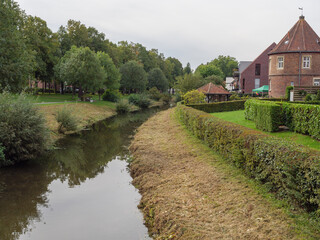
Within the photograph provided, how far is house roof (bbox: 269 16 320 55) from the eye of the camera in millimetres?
34844

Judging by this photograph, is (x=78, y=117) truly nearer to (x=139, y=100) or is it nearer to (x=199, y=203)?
(x=199, y=203)

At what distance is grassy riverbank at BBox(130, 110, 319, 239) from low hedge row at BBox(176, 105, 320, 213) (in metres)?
0.36

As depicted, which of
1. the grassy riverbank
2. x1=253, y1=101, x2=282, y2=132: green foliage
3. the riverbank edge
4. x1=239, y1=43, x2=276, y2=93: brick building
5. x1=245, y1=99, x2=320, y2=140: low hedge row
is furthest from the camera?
x1=239, y1=43, x2=276, y2=93: brick building

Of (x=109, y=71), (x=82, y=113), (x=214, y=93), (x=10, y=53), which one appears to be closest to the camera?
(x=10, y=53)

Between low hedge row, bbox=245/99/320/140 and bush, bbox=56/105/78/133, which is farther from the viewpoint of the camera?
bush, bbox=56/105/78/133

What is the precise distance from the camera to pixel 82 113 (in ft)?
118

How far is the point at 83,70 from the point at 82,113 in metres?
9.17

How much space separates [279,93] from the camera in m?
36.3

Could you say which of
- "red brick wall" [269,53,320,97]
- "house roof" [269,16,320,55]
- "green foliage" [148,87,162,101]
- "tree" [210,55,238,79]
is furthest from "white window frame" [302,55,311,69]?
"tree" [210,55,238,79]

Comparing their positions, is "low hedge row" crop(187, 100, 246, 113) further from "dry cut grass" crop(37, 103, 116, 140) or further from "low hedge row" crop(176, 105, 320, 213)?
"low hedge row" crop(176, 105, 320, 213)

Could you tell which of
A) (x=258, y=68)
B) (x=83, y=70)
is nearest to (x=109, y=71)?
(x=83, y=70)

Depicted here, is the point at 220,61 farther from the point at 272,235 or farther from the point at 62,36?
the point at 272,235

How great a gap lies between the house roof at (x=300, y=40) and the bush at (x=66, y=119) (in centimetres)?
2722

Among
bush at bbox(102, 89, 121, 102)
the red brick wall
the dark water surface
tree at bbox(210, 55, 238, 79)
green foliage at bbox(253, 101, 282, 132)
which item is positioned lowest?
the dark water surface
